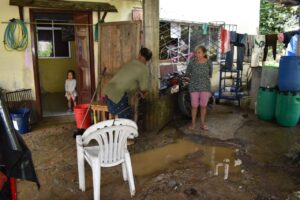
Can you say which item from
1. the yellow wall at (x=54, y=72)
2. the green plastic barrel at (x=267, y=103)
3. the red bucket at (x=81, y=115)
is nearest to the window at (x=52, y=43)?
the yellow wall at (x=54, y=72)

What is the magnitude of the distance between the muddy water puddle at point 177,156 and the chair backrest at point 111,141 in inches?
34.1

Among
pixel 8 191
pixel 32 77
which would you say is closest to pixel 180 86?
pixel 32 77

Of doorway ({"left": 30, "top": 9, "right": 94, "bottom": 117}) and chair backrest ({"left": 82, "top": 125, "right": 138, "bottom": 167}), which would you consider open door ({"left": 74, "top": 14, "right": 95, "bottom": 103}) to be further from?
chair backrest ({"left": 82, "top": 125, "right": 138, "bottom": 167})

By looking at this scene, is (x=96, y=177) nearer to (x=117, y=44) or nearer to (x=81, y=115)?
(x=81, y=115)

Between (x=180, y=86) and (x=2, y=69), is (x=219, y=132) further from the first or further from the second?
(x=2, y=69)

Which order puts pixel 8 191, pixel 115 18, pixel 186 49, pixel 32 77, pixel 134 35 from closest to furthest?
pixel 8 191
pixel 134 35
pixel 32 77
pixel 115 18
pixel 186 49

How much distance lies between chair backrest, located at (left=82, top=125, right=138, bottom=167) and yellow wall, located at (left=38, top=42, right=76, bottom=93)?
284 inches

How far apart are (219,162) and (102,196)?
1863mm

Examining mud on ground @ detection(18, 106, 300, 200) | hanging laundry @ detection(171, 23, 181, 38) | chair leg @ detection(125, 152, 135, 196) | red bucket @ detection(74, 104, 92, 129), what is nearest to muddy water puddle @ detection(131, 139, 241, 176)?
mud on ground @ detection(18, 106, 300, 200)

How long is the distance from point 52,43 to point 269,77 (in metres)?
6.86

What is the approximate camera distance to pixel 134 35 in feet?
18.0

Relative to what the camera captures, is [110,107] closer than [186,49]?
Yes

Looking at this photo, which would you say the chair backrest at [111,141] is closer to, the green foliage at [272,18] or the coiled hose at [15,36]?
the coiled hose at [15,36]

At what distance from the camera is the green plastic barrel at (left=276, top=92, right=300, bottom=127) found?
231 inches
